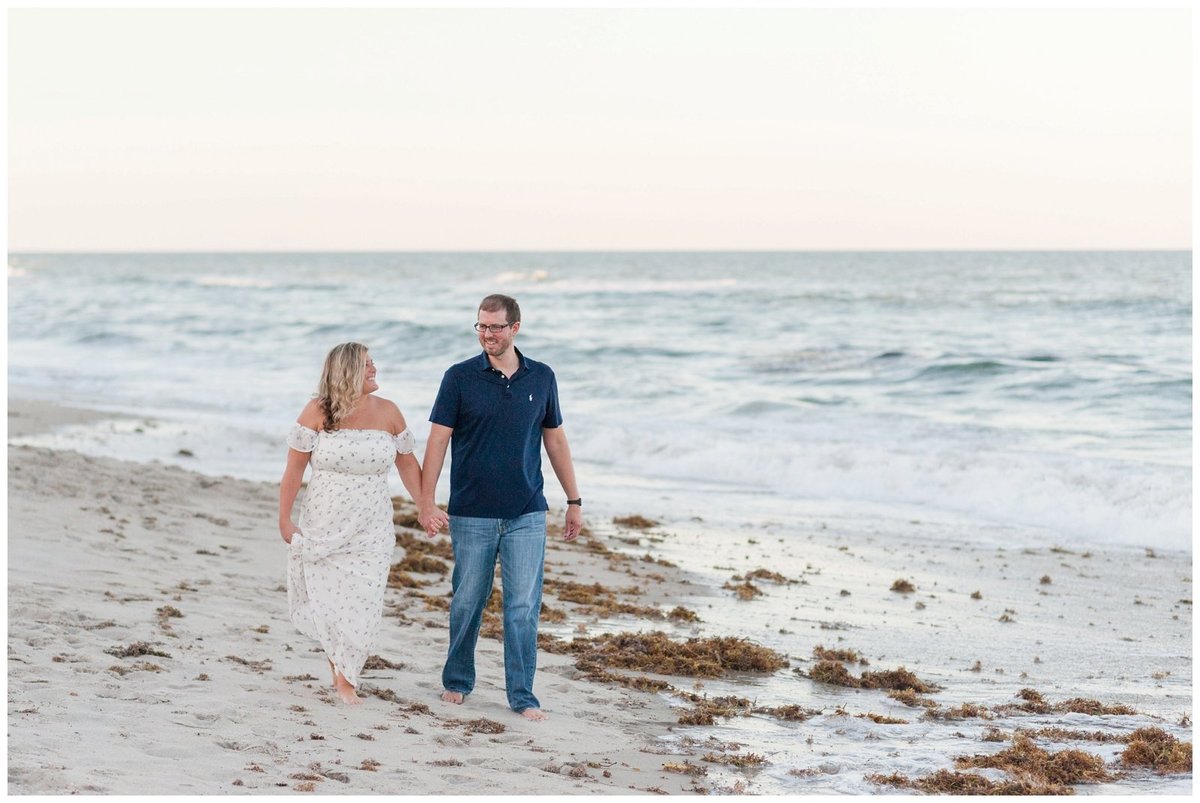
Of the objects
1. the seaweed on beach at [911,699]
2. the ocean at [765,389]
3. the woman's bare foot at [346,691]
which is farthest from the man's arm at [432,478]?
the ocean at [765,389]

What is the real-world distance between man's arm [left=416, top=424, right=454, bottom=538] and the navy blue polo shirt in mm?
A: 55

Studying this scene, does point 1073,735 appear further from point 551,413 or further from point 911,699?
point 551,413

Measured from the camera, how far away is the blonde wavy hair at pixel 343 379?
211 inches

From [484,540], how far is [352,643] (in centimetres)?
76

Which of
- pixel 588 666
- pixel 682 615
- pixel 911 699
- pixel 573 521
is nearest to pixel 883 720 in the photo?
pixel 911 699

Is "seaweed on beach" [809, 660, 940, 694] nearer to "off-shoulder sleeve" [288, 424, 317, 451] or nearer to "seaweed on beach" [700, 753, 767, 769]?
"seaweed on beach" [700, 753, 767, 769]

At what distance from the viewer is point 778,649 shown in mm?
7121

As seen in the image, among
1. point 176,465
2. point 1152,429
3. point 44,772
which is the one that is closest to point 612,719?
point 44,772

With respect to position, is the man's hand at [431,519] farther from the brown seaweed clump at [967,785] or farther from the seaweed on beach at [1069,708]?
the seaweed on beach at [1069,708]

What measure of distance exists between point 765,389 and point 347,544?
16.9m

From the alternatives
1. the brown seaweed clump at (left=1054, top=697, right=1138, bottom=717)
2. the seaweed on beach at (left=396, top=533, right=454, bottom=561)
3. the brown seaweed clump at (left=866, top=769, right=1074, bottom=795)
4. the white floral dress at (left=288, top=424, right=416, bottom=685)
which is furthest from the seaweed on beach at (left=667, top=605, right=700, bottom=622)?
the brown seaweed clump at (left=866, top=769, right=1074, bottom=795)

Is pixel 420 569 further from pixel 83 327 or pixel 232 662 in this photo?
pixel 83 327

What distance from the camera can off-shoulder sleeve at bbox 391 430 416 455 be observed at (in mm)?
5559

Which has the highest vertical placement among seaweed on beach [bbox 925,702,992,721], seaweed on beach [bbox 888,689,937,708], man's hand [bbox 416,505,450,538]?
man's hand [bbox 416,505,450,538]
